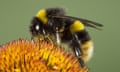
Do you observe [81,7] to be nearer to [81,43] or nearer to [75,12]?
[75,12]

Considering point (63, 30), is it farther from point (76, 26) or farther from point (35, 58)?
point (35, 58)

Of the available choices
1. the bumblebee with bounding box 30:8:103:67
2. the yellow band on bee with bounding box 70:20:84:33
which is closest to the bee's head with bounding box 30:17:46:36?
the bumblebee with bounding box 30:8:103:67

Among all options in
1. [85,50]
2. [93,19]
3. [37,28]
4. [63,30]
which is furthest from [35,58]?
[93,19]

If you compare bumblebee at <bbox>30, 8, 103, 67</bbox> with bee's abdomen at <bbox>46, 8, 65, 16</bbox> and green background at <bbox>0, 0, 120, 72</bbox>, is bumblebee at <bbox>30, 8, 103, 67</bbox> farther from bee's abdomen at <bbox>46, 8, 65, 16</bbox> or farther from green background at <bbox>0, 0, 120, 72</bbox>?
green background at <bbox>0, 0, 120, 72</bbox>

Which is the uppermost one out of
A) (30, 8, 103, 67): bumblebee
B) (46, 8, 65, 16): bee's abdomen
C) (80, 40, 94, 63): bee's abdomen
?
(46, 8, 65, 16): bee's abdomen

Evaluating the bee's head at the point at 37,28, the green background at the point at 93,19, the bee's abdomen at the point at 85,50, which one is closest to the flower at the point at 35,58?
the bee's head at the point at 37,28

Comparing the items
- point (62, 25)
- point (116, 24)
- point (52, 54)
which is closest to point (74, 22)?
point (62, 25)
